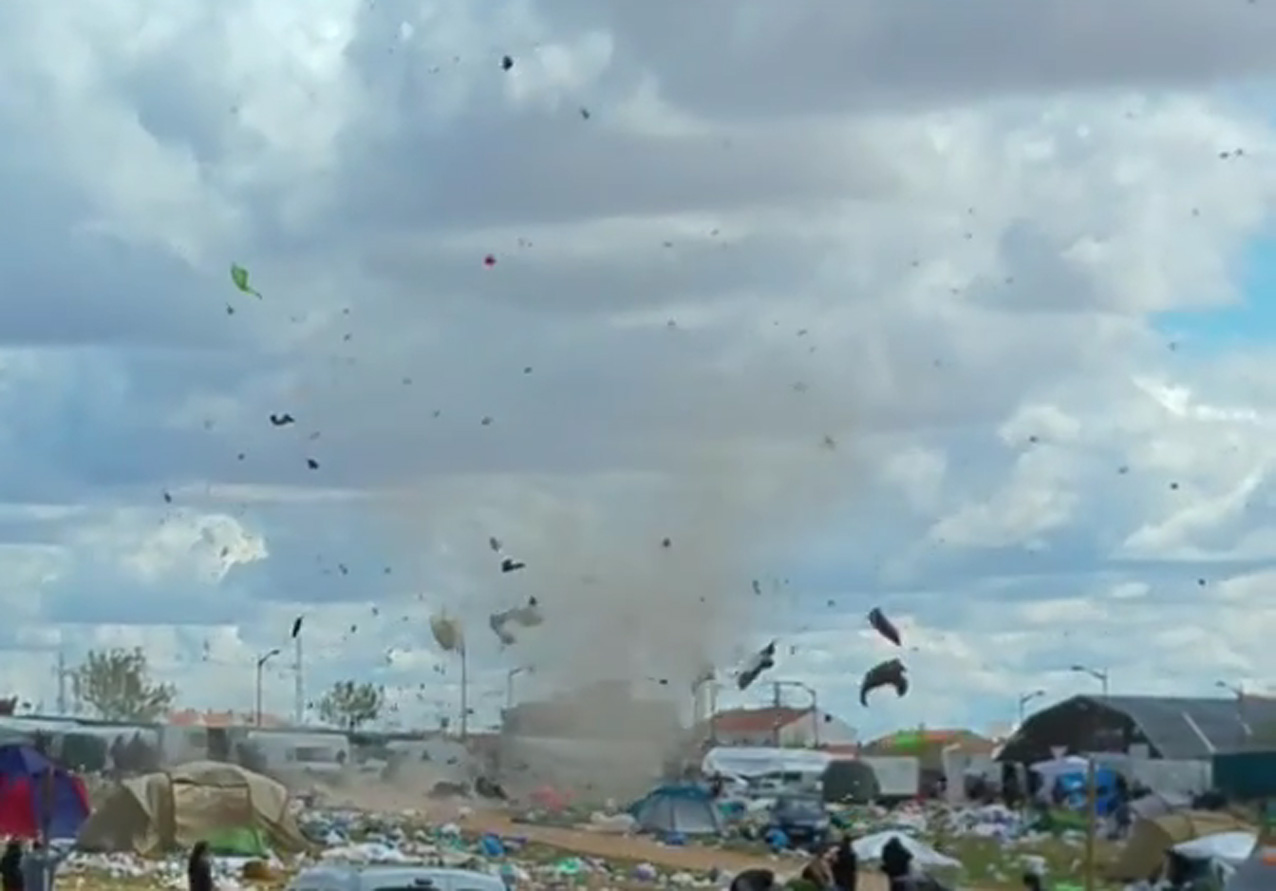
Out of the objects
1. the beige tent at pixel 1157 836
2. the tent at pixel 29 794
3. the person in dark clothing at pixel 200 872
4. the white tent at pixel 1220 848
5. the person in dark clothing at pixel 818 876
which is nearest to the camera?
the person in dark clothing at pixel 818 876

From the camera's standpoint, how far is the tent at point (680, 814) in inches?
2862

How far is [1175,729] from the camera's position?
8900 centimetres

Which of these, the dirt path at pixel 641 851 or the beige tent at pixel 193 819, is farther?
the beige tent at pixel 193 819

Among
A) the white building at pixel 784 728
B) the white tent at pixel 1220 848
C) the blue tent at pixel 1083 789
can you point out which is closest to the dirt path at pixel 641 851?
the blue tent at pixel 1083 789

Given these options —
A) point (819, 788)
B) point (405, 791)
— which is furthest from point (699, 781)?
point (405, 791)

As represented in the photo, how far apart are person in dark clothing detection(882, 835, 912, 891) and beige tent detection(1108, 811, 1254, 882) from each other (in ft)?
70.0

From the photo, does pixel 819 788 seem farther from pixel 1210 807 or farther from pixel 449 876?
pixel 449 876

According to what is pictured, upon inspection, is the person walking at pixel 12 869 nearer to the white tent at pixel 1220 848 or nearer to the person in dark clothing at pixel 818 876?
the person in dark clothing at pixel 818 876

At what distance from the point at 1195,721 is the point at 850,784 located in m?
10.6

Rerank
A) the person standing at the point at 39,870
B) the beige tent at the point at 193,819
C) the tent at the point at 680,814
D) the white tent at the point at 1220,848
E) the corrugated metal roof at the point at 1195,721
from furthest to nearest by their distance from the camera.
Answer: the corrugated metal roof at the point at 1195,721
the tent at the point at 680,814
the beige tent at the point at 193,819
the white tent at the point at 1220,848
the person standing at the point at 39,870

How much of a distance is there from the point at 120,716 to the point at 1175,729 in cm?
8660

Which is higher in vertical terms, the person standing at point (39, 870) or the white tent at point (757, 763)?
the white tent at point (757, 763)

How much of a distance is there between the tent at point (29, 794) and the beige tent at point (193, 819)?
13677 millimetres

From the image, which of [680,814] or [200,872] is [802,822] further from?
[200,872]
